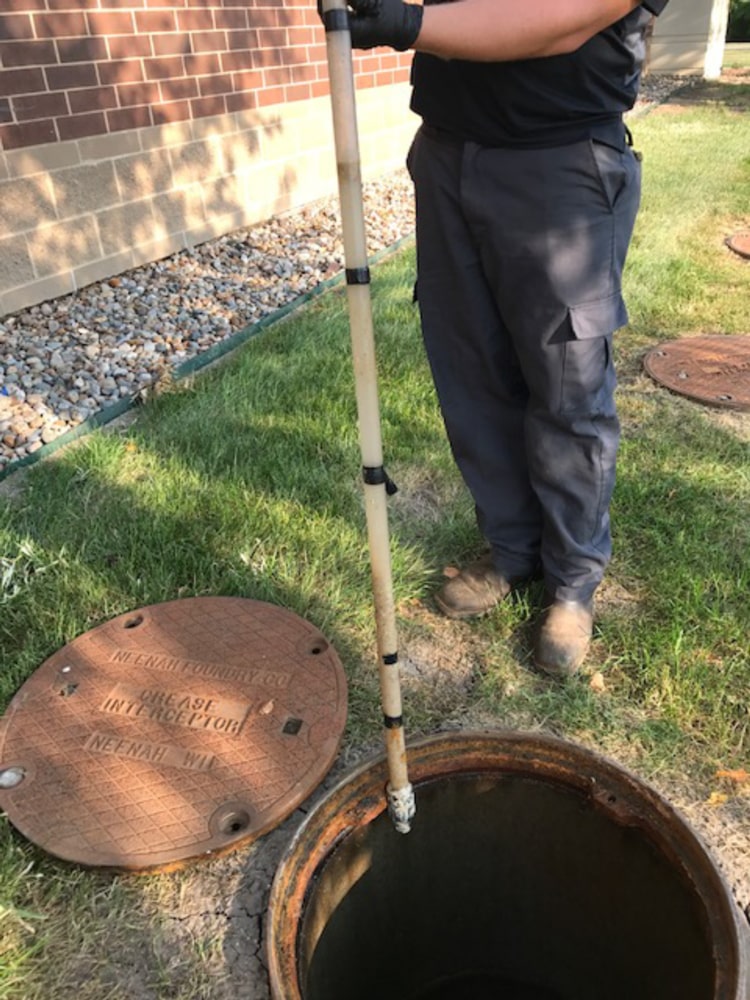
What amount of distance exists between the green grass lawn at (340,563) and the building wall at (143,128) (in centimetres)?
139

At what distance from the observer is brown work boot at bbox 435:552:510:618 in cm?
234

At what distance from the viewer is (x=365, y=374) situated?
1.39 metres

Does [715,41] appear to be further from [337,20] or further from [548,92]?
[337,20]

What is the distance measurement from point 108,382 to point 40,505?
3.47 feet

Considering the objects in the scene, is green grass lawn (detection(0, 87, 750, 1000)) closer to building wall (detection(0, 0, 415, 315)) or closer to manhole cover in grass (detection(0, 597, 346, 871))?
manhole cover in grass (detection(0, 597, 346, 871))

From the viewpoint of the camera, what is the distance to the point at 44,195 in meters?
4.25

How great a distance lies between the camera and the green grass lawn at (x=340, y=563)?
1.71 meters

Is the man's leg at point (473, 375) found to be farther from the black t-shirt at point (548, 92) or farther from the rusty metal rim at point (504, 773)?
the rusty metal rim at point (504, 773)

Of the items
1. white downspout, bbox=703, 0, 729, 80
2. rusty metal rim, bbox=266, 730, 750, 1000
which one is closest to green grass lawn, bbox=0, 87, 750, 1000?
rusty metal rim, bbox=266, 730, 750, 1000

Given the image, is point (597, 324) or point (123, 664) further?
point (123, 664)

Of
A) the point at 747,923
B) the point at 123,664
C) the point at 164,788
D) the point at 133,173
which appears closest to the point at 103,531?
the point at 123,664

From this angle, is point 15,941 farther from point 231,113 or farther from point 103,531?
point 231,113

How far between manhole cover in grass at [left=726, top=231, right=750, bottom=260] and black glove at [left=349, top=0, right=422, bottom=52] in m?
4.39

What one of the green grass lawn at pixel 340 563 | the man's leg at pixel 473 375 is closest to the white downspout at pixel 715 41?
the green grass lawn at pixel 340 563
